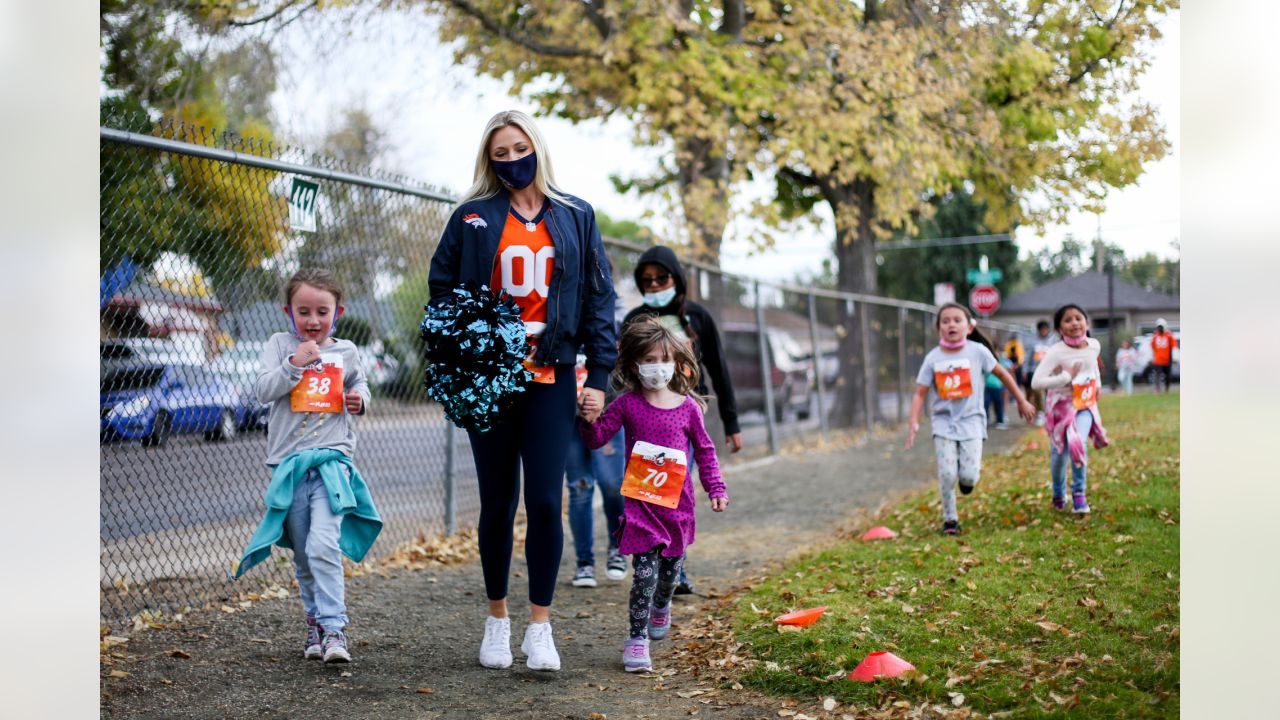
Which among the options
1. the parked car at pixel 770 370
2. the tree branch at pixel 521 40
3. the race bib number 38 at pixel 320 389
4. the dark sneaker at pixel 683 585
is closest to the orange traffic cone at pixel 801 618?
the dark sneaker at pixel 683 585

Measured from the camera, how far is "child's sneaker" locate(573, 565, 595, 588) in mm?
6648

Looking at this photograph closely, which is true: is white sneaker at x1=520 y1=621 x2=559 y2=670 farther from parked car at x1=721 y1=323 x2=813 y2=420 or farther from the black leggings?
parked car at x1=721 y1=323 x2=813 y2=420

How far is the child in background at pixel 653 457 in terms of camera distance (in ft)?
15.6

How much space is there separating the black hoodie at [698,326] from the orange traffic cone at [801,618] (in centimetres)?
109

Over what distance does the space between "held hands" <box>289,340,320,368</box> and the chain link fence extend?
1229 millimetres

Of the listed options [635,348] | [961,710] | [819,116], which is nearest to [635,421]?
[635,348]

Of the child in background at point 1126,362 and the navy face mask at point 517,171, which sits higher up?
the navy face mask at point 517,171

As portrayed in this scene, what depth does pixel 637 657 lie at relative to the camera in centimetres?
473

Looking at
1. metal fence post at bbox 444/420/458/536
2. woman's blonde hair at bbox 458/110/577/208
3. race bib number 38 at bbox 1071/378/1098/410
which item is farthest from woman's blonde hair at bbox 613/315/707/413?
race bib number 38 at bbox 1071/378/1098/410

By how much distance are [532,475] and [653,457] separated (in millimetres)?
574

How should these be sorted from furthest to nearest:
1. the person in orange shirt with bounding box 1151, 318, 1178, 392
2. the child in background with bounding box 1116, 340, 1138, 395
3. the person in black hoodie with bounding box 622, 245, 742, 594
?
the child in background with bounding box 1116, 340, 1138, 395
the person in orange shirt with bounding box 1151, 318, 1178, 392
the person in black hoodie with bounding box 622, 245, 742, 594

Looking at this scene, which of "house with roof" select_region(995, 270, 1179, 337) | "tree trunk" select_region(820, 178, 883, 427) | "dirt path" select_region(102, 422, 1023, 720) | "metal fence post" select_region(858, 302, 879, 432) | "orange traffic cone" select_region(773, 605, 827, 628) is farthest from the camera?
"metal fence post" select_region(858, 302, 879, 432)

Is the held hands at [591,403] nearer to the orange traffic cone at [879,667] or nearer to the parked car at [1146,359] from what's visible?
the orange traffic cone at [879,667]

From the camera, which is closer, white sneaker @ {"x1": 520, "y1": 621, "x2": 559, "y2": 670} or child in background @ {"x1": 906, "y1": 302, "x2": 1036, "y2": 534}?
white sneaker @ {"x1": 520, "y1": 621, "x2": 559, "y2": 670}
